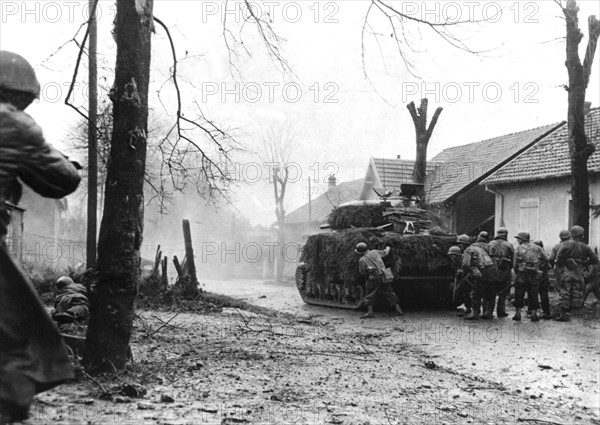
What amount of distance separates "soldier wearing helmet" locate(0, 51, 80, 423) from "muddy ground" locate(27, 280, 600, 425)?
213 centimetres

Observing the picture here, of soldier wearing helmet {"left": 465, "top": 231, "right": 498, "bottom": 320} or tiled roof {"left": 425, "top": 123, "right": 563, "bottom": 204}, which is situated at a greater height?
tiled roof {"left": 425, "top": 123, "right": 563, "bottom": 204}

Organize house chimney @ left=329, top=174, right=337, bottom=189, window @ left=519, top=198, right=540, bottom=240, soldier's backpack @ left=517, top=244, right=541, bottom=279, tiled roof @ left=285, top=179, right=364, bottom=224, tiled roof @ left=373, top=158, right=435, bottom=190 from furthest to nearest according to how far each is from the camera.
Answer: house chimney @ left=329, top=174, right=337, bottom=189 < tiled roof @ left=285, top=179, right=364, bottom=224 < tiled roof @ left=373, top=158, right=435, bottom=190 < window @ left=519, top=198, right=540, bottom=240 < soldier's backpack @ left=517, top=244, right=541, bottom=279

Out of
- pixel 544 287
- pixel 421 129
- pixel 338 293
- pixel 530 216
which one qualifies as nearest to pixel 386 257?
pixel 338 293

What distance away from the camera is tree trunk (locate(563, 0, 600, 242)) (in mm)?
14281

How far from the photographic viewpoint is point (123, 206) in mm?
5707

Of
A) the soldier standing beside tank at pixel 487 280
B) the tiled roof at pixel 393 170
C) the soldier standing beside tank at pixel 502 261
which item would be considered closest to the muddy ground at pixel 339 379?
the soldier standing beside tank at pixel 487 280

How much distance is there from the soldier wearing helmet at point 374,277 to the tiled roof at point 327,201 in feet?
98.2

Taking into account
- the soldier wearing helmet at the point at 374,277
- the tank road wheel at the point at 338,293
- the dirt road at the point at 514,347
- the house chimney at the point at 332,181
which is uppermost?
the house chimney at the point at 332,181

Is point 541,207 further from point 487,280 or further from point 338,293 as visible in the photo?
point 487,280

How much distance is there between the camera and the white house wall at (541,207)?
20.1 meters

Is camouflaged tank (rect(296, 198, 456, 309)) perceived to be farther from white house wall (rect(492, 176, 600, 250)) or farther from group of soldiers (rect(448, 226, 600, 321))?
white house wall (rect(492, 176, 600, 250))

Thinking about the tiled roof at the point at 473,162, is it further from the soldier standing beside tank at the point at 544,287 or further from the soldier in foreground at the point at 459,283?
the soldier standing beside tank at the point at 544,287

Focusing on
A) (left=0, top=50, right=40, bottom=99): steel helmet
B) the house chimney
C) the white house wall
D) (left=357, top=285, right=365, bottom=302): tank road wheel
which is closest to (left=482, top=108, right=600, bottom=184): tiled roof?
the white house wall

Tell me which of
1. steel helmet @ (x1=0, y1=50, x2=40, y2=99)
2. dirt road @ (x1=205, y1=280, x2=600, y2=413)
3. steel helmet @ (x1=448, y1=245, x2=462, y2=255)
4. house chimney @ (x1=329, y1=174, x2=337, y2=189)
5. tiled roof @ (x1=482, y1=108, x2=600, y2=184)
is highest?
house chimney @ (x1=329, y1=174, x2=337, y2=189)
